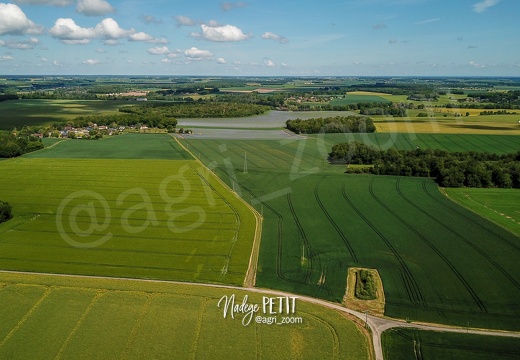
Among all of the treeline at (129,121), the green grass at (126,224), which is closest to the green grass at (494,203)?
the green grass at (126,224)

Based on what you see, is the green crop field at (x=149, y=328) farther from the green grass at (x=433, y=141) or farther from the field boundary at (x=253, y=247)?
the green grass at (x=433, y=141)

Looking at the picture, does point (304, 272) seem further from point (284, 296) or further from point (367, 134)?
point (367, 134)

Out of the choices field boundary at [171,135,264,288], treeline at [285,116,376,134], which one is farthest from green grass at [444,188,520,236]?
treeline at [285,116,376,134]

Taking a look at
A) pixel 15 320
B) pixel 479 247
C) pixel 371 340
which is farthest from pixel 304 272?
pixel 15 320

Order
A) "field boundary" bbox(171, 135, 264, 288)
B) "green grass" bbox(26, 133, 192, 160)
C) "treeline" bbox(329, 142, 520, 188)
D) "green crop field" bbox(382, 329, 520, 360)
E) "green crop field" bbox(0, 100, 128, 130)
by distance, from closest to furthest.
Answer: "green crop field" bbox(382, 329, 520, 360) → "field boundary" bbox(171, 135, 264, 288) → "treeline" bbox(329, 142, 520, 188) → "green grass" bbox(26, 133, 192, 160) → "green crop field" bbox(0, 100, 128, 130)

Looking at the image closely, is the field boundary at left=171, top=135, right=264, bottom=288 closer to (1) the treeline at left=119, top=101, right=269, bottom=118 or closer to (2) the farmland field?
(2) the farmland field

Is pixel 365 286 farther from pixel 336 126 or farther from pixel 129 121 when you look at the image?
pixel 129 121
